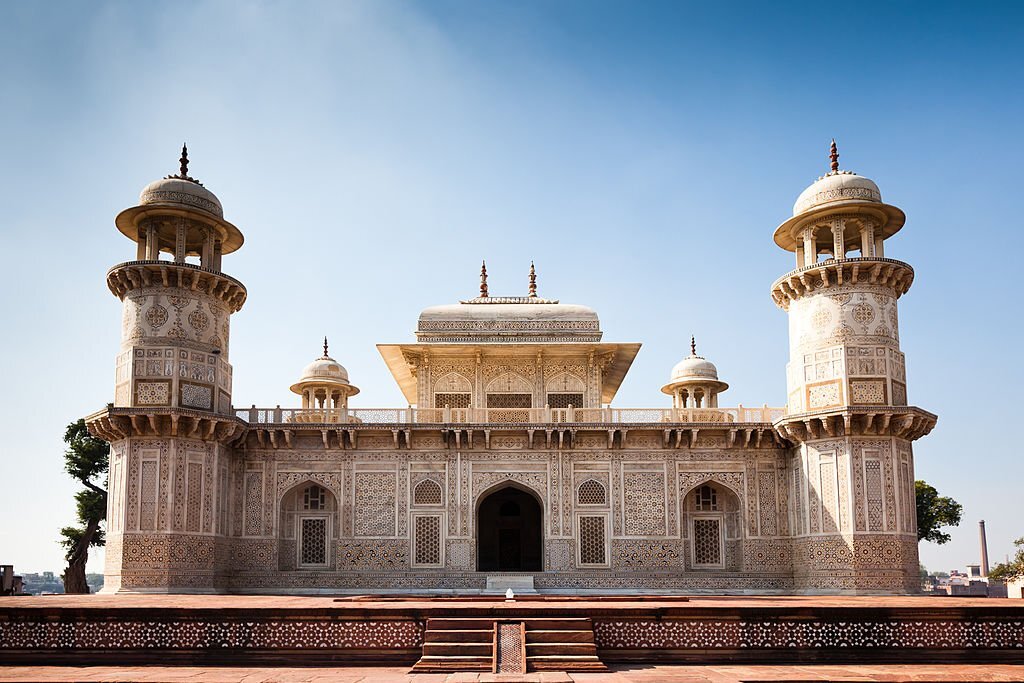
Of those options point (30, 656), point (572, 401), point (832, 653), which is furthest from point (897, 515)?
point (30, 656)

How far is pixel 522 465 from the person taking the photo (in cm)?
2309

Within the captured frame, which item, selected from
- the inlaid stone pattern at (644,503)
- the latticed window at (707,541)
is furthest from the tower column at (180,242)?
the latticed window at (707,541)

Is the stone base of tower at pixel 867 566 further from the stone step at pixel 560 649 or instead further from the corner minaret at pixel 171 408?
the corner minaret at pixel 171 408

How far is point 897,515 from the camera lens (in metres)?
20.5

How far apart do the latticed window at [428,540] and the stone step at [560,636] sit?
1206 cm

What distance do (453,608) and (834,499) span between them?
12.3 m

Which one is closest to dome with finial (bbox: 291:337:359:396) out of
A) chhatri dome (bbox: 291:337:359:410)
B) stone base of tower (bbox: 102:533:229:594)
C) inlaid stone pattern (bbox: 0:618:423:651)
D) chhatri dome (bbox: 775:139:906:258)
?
chhatri dome (bbox: 291:337:359:410)

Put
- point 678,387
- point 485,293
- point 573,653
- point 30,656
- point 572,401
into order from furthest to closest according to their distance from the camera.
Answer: point 678,387 < point 485,293 < point 572,401 < point 30,656 < point 573,653

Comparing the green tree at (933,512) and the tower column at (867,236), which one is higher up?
the tower column at (867,236)

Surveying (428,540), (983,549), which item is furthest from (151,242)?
(983,549)

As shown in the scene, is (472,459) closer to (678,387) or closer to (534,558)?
(534,558)

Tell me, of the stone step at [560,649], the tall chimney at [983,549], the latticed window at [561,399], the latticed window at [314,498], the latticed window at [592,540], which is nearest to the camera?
the stone step at [560,649]

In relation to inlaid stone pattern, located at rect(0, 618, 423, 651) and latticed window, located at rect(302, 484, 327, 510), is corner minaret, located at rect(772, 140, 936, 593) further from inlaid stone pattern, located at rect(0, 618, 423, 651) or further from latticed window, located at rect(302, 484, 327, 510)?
inlaid stone pattern, located at rect(0, 618, 423, 651)

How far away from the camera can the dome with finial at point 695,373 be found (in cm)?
3198
